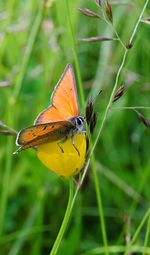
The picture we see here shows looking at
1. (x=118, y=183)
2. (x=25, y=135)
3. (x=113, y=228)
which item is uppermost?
(x=25, y=135)

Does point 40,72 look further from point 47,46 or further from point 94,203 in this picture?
point 94,203

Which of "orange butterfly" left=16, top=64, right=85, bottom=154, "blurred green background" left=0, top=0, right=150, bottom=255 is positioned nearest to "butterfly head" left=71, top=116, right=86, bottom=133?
"orange butterfly" left=16, top=64, right=85, bottom=154

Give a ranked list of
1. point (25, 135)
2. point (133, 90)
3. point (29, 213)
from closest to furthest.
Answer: point (25, 135), point (29, 213), point (133, 90)

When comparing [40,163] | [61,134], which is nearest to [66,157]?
[61,134]

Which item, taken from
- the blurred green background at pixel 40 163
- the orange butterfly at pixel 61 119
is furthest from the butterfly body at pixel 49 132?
the blurred green background at pixel 40 163

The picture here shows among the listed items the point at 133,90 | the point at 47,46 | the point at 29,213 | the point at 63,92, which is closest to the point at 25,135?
the point at 63,92

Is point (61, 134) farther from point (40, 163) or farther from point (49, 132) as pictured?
point (40, 163)

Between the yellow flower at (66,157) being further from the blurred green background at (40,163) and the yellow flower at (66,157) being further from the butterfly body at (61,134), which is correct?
the blurred green background at (40,163)
